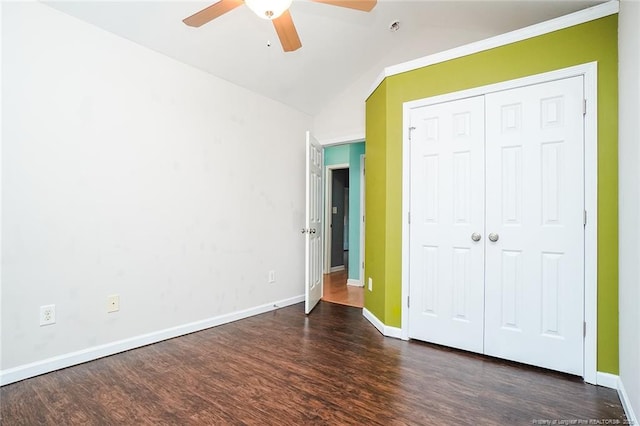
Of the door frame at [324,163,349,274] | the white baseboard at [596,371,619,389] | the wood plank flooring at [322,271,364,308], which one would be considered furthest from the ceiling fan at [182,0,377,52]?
the door frame at [324,163,349,274]

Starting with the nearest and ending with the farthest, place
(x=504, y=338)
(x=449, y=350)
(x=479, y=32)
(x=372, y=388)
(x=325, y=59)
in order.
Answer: (x=372, y=388) → (x=504, y=338) → (x=449, y=350) → (x=479, y=32) → (x=325, y=59)

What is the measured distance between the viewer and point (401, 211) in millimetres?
2846

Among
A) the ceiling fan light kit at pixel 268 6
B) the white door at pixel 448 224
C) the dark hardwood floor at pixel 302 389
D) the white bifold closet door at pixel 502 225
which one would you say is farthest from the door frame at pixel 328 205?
the ceiling fan light kit at pixel 268 6

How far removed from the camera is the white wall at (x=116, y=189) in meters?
2.05

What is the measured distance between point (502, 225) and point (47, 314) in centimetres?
333

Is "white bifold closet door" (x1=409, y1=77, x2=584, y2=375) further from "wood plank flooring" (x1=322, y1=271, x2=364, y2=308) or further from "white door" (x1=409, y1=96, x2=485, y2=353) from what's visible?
"wood plank flooring" (x1=322, y1=271, x2=364, y2=308)

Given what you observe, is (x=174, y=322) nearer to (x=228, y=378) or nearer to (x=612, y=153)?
(x=228, y=378)

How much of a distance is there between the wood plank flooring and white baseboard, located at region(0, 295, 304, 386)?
1.12 m

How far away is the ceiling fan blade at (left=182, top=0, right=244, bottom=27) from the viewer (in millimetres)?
1760

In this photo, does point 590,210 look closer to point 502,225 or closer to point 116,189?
point 502,225

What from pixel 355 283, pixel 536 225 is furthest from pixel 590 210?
pixel 355 283

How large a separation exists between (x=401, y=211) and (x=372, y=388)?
1.49m

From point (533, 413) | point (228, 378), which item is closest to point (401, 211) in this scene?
point (533, 413)

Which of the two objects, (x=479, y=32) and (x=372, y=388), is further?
(x=479, y=32)
